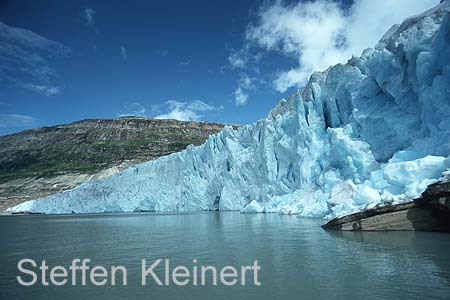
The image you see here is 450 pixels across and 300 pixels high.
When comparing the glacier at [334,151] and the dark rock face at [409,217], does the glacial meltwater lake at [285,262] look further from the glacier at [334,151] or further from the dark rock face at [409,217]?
the glacier at [334,151]

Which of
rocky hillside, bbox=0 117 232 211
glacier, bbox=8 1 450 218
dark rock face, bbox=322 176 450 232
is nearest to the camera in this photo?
dark rock face, bbox=322 176 450 232

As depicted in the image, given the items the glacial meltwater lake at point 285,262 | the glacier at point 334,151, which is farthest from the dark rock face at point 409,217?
the glacial meltwater lake at point 285,262

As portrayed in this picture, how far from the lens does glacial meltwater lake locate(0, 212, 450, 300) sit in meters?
5.87

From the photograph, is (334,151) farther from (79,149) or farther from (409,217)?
(79,149)

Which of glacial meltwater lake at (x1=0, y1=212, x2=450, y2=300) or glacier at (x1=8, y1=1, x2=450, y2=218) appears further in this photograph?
glacier at (x1=8, y1=1, x2=450, y2=218)

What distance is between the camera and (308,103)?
1031 inches

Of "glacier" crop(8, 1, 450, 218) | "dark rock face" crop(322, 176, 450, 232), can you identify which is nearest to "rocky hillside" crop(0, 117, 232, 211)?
"glacier" crop(8, 1, 450, 218)

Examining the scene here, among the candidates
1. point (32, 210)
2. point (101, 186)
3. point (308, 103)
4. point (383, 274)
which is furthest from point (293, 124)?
point (32, 210)

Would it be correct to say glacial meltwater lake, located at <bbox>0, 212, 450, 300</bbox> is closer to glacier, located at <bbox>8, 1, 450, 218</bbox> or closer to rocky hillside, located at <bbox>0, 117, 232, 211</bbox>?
glacier, located at <bbox>8, 1, 450, 218</bbox>

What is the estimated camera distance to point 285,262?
8.14 m

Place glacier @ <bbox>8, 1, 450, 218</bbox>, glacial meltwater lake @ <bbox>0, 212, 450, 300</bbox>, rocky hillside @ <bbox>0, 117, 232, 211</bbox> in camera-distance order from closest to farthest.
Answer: glacial meltwater lake @ <bbox>0, 212, 450, 300</bbox>
glacier @ <bbox>8, 1, 450, 218</bbox>
rocky hillside @ <bbox>0, 117, 232, 211</bbox>

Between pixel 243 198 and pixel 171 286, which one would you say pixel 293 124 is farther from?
pixel 171 286

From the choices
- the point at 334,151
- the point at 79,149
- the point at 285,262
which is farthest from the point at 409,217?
the point at 79,149

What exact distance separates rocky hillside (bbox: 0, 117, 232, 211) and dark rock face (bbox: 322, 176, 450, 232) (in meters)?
58.7
